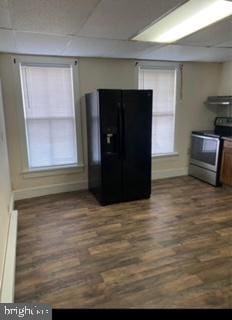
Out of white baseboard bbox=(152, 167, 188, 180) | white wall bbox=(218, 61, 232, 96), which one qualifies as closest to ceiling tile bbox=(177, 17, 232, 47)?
white wall bbox=(218, 61, 232, 96)

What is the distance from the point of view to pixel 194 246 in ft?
8.52

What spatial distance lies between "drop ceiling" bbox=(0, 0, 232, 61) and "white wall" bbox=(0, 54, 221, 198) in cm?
30

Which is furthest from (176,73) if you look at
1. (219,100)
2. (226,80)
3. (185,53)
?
(226,80)

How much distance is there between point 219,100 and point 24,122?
11.9ft

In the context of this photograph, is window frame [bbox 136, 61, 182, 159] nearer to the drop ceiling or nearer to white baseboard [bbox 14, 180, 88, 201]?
the drop ceiling

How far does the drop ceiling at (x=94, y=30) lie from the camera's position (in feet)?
6.48

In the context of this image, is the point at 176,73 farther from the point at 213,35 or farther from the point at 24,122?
the point at 24,122

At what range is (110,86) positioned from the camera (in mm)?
4309

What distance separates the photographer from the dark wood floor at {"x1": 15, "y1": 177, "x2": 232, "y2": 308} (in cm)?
192

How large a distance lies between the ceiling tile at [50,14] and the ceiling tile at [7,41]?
0.73 ft

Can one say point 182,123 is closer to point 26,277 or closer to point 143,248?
point 143,248

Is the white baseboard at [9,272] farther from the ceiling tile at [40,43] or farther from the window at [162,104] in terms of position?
the window at [162,104]

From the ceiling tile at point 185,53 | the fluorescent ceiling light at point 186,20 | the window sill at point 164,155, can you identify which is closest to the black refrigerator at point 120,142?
the ceiling tile at point 185,53

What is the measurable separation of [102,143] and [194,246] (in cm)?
187
